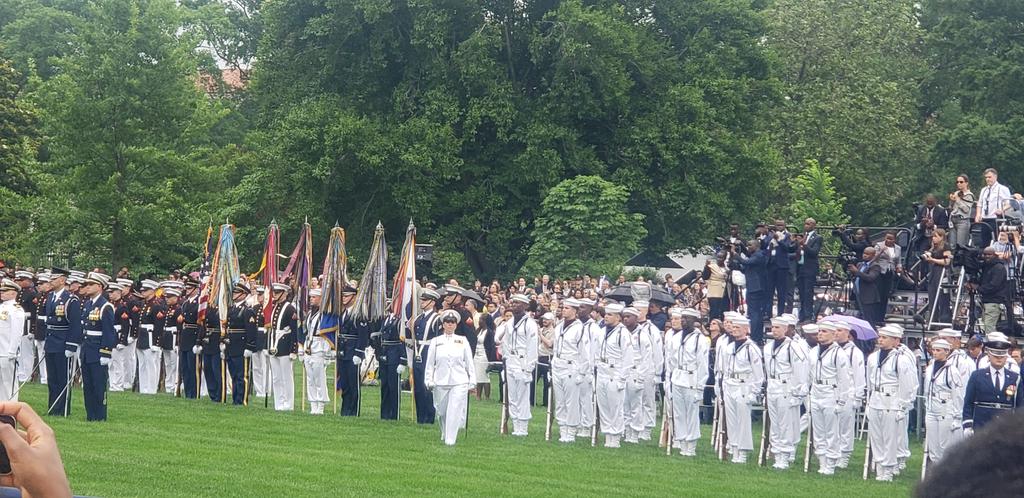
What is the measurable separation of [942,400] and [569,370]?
629cm

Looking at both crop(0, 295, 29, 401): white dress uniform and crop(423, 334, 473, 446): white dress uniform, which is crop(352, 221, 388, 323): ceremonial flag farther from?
crop(0, 295, 29, 401): white dress uniform

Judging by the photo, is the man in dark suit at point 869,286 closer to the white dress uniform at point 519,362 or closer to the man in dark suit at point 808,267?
the man in dark suit at point 808,267

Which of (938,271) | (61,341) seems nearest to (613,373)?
(938,271)

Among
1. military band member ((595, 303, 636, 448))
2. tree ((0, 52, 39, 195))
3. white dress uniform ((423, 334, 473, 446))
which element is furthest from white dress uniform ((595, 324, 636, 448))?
tree ((0, 52, 39, 195))

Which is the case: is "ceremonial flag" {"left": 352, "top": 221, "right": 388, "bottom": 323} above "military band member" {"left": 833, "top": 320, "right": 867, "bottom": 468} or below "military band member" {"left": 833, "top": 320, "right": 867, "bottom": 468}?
above

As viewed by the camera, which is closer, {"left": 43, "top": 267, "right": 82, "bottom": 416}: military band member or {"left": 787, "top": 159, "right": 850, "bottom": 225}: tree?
{"left": 43, "top": 267, "right": 82, "bottom": 416}: military band member

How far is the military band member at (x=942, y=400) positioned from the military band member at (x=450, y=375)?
6.58 m

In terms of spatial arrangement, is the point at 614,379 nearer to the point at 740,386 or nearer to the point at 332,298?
the point at 740,386

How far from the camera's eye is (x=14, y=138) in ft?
166

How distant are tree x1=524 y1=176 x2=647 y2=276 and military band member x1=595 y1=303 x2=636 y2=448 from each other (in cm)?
1686

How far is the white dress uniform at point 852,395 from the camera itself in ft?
67.1

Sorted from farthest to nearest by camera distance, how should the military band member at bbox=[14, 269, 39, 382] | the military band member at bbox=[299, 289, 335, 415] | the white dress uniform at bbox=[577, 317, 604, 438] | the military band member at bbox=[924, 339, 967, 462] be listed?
the military band member at bbox=[14, 269, 39, 382]
the military band member at bbox=[299, 289, 335, 415]
the white dress uniform at bbox=[577, 317, 604, 438]
the military band member at bbox=[924, 339, 967, 462]

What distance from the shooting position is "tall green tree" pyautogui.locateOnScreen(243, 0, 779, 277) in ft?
149

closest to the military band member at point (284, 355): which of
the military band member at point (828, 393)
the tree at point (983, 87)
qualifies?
the military band member at point (828, 393)
